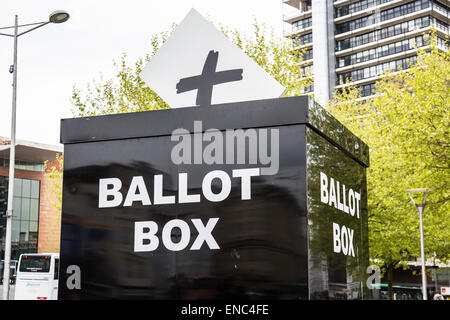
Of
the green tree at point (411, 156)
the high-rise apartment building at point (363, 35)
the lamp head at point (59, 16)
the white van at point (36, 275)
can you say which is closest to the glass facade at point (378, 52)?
the high-rise apartment building at point (363, 35)

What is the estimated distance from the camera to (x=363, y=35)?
2940 inches

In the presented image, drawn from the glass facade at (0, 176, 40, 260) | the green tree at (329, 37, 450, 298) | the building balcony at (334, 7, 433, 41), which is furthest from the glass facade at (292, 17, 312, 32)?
the green tree at (329, 37, 450, 298)

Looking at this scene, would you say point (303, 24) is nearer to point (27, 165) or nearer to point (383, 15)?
point (383, 15)

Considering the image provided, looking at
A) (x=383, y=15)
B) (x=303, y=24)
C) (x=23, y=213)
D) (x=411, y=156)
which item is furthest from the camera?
(x=303, y=24)

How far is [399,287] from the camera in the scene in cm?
5372

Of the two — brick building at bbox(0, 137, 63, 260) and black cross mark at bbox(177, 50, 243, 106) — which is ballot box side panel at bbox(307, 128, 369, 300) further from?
brick building at bbox(0, 137, 63, 260)

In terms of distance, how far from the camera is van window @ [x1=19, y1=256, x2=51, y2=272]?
26531mm

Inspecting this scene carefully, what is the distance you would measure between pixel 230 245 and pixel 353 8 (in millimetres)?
77952

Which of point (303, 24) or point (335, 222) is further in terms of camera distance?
point (303, 24)

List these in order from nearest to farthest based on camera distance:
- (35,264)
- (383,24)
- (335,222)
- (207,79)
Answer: (335,222), (207,79), (35,264), (383,24)

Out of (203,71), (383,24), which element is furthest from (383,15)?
(203,71)

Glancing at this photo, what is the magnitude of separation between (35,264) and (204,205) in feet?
88.3

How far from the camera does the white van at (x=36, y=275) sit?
2630 centimetres
